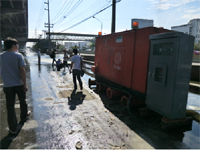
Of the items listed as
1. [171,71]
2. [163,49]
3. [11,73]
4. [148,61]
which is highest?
[163,49]

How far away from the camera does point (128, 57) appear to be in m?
5.15

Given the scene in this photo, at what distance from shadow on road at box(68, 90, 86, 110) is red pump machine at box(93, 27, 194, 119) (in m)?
1.47

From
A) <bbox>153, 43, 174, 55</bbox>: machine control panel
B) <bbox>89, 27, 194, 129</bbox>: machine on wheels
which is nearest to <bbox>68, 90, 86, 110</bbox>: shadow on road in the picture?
<bbox>89, 27, 194, 129</bbox>: machine on wheels

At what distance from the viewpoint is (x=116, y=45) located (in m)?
5.90

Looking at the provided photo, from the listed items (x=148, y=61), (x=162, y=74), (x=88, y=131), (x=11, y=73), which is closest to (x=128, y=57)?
(x=148, y=61)

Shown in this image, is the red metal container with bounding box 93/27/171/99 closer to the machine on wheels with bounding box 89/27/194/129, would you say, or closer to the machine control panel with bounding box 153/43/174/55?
the machine on wheels with bounding box 89/27/194/129

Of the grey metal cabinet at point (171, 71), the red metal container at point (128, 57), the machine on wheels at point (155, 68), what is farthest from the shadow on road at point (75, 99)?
the grey metal cabinet at point (171, 71)

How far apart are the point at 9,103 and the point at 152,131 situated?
347 cm

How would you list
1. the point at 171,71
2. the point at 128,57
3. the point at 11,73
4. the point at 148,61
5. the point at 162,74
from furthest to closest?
the point at 128,57
the point at 148,61
the point at 162,74
the point at 171,71
the point at 11,73

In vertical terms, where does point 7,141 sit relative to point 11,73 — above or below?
below

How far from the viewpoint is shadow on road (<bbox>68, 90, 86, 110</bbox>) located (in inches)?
211

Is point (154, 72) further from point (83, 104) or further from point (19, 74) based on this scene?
point (19, 74)

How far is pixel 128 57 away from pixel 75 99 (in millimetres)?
2654

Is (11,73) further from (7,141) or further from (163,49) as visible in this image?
(163,49)
